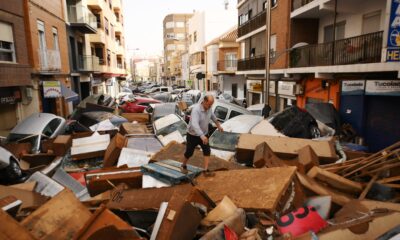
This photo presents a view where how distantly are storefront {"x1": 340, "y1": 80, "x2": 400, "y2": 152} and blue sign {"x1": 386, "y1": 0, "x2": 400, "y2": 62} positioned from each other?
1.07 meters

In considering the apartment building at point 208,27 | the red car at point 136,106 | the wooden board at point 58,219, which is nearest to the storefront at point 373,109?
the wooden board at point 58,219

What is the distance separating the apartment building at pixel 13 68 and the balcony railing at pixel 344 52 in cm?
1274

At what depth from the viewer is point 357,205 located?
4.10 metres

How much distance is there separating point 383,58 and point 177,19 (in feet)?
236

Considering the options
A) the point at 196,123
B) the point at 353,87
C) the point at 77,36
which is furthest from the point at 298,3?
the point at 77,36

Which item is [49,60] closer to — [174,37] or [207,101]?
[207,101]

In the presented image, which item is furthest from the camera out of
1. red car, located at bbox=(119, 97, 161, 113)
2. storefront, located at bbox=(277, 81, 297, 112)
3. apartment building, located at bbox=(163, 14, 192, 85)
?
apartment building, located at bbox=(163, 14, 192, 85)

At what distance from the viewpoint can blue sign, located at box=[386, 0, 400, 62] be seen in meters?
8.07

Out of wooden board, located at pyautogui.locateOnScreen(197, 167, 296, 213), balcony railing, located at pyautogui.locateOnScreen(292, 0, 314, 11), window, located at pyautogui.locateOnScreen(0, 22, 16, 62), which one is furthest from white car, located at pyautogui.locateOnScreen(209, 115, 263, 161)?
window, located at pyautogui.locateOnScreen(0, 22, 16, 62)

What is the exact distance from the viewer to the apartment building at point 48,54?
47.7 ft

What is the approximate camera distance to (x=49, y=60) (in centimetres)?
1619

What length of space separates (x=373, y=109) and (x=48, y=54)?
15.6 meters

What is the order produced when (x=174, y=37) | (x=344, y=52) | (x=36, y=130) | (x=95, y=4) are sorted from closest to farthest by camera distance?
1. (x=36, y=130)
2. (x=344, y=52)
3. (x=95, y=4)
4. (x=174, y=37)

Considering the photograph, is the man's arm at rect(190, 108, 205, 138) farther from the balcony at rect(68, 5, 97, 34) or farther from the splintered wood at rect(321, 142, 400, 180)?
the balcony at rect(68, 5, 97, 34)
